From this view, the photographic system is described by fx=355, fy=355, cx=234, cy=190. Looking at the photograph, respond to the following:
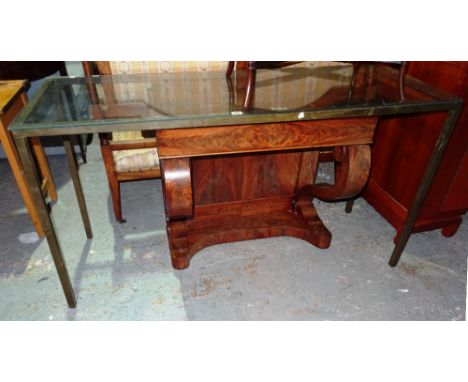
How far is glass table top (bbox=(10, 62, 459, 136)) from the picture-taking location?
4.00 ft

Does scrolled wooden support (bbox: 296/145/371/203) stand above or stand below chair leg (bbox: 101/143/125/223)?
above

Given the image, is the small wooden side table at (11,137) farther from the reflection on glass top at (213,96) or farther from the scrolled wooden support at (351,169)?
the scrolled wooden support at (351,169)

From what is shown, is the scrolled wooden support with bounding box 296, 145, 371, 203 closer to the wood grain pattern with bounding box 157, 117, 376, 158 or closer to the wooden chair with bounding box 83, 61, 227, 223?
the wood grain pattern with bounding box 157, 117, 376, 158

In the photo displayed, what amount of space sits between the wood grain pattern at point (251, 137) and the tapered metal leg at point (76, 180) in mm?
651

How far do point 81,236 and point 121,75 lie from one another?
94cm

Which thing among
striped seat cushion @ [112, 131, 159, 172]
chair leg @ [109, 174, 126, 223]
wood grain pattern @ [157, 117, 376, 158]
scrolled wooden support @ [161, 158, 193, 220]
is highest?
wood grain pattern @ [157, 117, 376, 158]

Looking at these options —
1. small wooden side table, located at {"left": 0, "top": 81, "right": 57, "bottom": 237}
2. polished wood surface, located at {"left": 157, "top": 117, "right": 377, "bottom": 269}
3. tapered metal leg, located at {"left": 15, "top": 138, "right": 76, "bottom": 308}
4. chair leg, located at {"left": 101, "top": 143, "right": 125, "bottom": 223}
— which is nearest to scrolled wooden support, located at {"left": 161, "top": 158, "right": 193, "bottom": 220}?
polished wood surface, located at {"left": 157, "top": 117, "right": 377, "bottom": 269}

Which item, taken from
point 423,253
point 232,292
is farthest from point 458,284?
point 232,292

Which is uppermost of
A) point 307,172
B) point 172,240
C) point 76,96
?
point 76,96

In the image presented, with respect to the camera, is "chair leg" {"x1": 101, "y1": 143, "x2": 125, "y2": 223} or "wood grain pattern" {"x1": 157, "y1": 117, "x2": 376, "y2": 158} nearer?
"wood grain pattern" {"x1": 157, "y1": 117, "x2": 376, "y2": 158}

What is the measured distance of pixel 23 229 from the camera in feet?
6.84

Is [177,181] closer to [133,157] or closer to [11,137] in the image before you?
[133,157]

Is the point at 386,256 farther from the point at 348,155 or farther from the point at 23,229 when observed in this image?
the point at 23,229

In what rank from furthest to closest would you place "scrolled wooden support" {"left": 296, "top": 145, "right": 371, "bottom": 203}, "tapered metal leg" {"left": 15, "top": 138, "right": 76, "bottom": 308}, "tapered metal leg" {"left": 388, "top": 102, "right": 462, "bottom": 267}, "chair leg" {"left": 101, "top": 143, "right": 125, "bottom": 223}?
"chair leg" {"left": 101, "top": 143, "right": 125, "bottom": 223} < "scrolled wooden support" {"left": 296, "top": 145, "right": 371, "bottom": 203} < "tapered metal leg" {"left": 388, "top": 102, "right": 462, "bottom": 267} < "tapered metal leg" {"left": 15, "top": 138, "right": 76, "bottom": 308}
